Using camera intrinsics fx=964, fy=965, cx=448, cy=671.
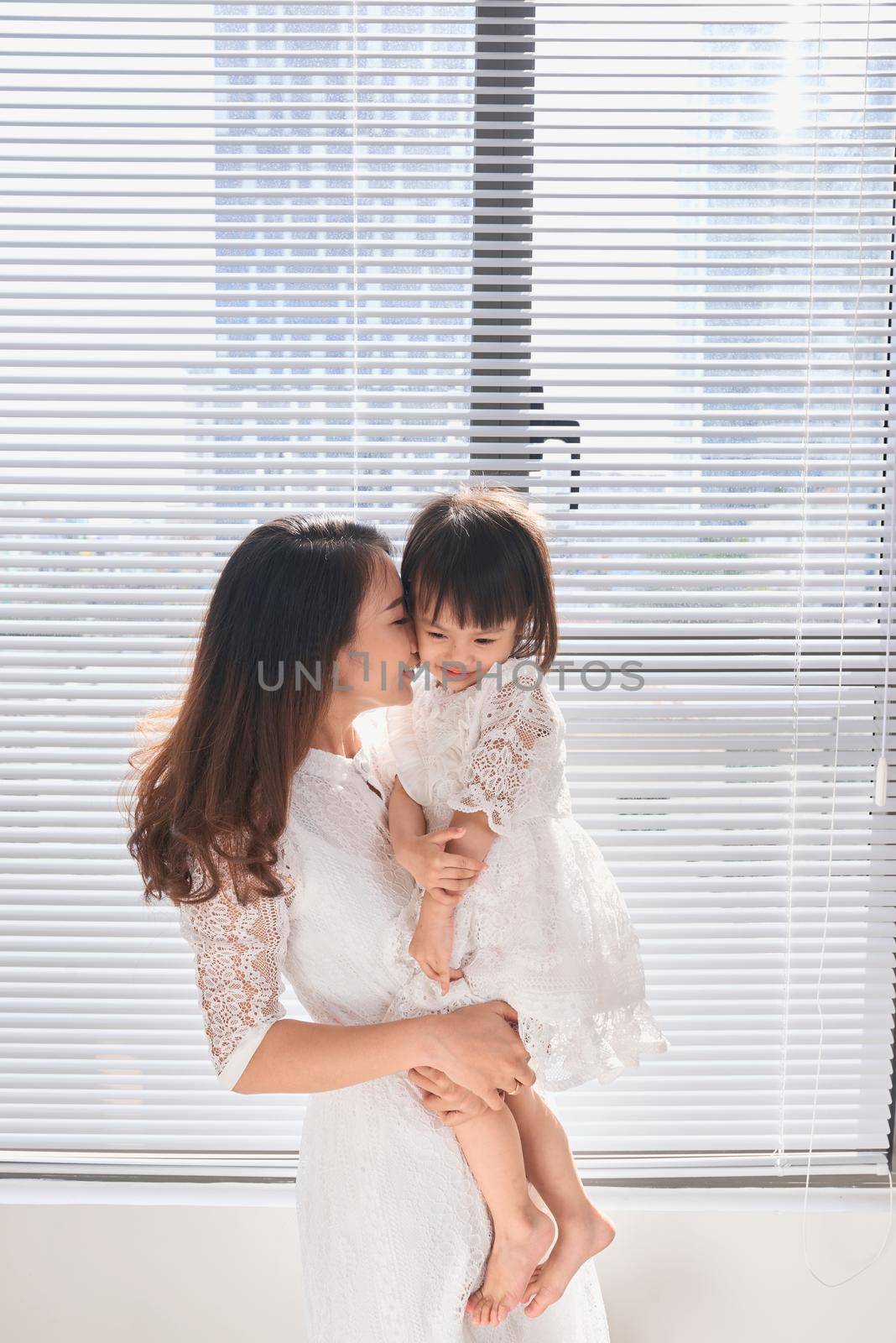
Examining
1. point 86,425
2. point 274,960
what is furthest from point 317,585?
point 86,425

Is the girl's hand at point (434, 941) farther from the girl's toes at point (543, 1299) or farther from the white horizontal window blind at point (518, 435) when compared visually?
the white horizontal window blind at point (518, 435)

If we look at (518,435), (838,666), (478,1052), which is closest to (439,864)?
(478,1052)

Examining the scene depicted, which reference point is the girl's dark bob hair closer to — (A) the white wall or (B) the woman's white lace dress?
(B) the woman's white lace dress

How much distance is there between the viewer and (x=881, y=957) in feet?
5.65

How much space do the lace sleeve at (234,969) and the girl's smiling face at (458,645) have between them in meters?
0.37

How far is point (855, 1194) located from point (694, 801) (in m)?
0.77

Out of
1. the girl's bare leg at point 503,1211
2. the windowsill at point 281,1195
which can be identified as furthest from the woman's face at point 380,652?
the windowsill at point 281,1195

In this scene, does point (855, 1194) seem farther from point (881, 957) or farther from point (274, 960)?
point (274, 960)

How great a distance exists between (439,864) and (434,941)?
3.8 inches

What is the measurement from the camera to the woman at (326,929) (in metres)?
1.14

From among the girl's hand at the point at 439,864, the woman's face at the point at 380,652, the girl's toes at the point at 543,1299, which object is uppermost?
the woman's face at the point at 380,652

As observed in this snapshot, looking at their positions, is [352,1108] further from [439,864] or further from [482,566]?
[482,566]

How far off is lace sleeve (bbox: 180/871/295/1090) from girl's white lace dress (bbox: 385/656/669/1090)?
161mm

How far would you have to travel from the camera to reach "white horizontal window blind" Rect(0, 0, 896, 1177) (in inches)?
62.4
